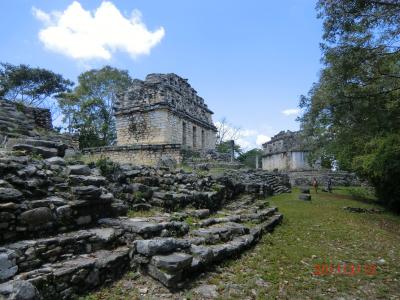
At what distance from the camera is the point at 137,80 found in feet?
70.1

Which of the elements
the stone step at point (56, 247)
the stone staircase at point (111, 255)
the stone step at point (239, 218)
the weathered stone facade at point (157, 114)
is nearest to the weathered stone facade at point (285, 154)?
the weathered stone facade at point (157, 114)

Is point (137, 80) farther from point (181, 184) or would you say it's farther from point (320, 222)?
point (320, 222)

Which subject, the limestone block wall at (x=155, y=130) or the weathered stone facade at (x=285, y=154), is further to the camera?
the weathered stone facade at (x=285, y=154)

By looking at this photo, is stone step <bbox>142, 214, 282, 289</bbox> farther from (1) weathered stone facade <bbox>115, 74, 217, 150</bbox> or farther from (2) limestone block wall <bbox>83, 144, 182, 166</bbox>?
(1) weathered stone facade <bbox>115, 74, 217, 150</bbox>

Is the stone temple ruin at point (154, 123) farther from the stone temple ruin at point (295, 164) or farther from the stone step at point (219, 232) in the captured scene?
the stone step at point (219, 232)

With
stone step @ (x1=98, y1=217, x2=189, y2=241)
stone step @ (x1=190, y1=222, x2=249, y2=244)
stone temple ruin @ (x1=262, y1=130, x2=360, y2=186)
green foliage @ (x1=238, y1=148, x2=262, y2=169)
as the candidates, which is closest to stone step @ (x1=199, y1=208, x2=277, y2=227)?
stone step @ (x1=190, y1=222, x2=249, y2=244)

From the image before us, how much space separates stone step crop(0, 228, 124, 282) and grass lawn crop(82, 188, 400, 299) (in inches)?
31.2

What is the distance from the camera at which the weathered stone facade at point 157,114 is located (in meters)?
19.4

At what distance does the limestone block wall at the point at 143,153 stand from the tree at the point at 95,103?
34.6 ft

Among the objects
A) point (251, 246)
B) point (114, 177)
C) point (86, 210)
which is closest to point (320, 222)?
point (251, 246)

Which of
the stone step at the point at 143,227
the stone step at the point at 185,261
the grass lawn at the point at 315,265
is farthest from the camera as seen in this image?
the stone step at the point at 143,227

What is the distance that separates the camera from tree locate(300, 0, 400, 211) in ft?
28.0

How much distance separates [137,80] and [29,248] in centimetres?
1862

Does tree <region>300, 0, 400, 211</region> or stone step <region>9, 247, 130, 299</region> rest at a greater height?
tree <region>300, 0, 400, 211</region>
